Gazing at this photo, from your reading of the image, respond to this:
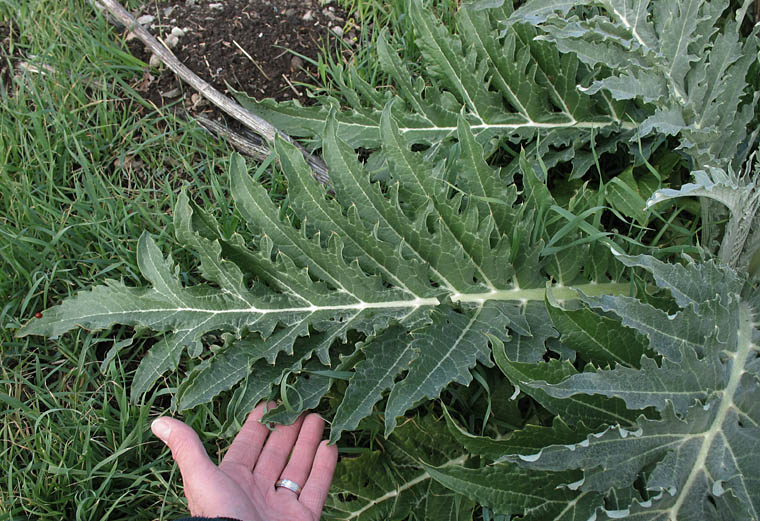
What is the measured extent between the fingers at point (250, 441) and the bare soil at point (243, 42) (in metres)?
1.33

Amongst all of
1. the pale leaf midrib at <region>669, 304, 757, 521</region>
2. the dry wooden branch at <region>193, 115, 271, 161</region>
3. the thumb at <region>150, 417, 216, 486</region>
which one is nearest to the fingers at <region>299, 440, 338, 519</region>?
the thumb at <region>150, 417, 216, 486</region>

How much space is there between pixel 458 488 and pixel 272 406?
0.73 m

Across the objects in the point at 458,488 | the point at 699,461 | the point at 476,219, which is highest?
the point at 476,219

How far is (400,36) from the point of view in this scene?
2.79 m

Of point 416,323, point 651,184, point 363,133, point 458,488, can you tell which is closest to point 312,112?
point 363,133

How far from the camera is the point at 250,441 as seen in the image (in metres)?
2.04

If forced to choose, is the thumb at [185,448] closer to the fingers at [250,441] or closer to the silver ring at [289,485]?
the fingers at [250,441]

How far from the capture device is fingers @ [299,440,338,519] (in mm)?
1976

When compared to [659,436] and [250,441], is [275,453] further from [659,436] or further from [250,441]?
[659,436]

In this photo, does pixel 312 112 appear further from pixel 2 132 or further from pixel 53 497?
pixel 53 497

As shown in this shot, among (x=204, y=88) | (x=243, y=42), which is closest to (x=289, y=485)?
(x=204, y=88)

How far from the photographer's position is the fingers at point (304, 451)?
202cm

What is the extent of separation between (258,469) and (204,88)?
4.92 feet

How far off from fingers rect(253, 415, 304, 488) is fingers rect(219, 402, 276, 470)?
20 millimetres
